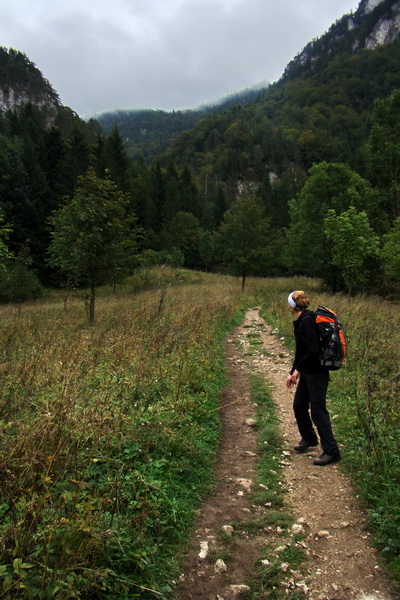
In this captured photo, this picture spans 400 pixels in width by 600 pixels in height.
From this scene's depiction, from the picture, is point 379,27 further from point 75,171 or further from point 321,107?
point 75,171

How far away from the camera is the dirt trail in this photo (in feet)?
8.73

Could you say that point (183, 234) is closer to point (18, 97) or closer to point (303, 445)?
point (303, 445)

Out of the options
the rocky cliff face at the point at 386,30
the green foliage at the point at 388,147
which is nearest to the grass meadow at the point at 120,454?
the green foliage at the point at 388,147

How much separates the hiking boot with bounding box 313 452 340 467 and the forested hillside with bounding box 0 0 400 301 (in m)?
9.08

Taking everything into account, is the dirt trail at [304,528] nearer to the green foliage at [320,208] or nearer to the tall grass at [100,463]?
the tall grass at [100,463]

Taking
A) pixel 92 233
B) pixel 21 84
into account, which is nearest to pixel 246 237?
pixel 92 233

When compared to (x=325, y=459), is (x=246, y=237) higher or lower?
higher

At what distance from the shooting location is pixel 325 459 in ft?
14.6

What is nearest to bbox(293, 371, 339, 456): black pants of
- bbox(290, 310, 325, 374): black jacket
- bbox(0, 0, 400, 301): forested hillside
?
bbox(290, 310, 325, 374): black jacket

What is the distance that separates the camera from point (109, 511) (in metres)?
3.05

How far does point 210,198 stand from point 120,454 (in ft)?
313

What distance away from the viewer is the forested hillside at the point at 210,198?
12879 mm

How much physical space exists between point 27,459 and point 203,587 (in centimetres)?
172

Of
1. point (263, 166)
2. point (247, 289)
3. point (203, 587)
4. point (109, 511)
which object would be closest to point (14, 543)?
point (109, 511)
